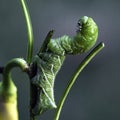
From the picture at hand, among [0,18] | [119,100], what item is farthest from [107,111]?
[0,18]

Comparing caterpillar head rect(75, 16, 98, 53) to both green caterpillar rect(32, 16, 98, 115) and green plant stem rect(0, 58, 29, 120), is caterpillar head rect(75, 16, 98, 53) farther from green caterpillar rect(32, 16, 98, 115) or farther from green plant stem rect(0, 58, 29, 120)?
green plant stem rect(0, 58, 29, 120)

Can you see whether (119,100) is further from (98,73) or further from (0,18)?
(0,18)

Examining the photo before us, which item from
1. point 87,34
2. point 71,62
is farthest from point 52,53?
point 71,62

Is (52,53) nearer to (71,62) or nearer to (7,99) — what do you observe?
(7,99)

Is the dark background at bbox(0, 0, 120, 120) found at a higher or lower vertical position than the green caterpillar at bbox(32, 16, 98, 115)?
lower

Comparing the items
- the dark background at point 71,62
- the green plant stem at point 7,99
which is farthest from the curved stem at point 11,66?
the dark background at point 71,62

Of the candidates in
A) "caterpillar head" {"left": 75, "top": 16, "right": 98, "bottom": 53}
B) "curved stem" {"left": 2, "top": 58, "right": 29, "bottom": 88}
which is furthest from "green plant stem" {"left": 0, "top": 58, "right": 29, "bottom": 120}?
"caterpillar head" {"left": 75, "top": 16, "right": 98, "bottom": 53}

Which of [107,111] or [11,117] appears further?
[107,111]
